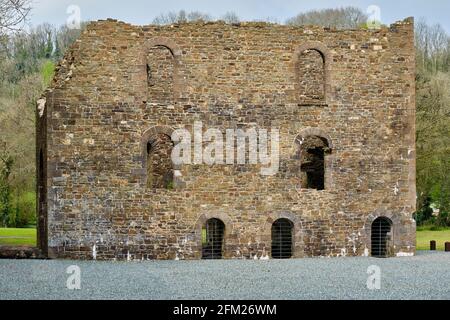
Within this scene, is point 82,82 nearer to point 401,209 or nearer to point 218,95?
point 218,95

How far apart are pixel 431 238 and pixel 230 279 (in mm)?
22189

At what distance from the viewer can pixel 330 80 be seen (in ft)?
85.4

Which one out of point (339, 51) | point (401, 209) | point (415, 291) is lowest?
point (415, 291)

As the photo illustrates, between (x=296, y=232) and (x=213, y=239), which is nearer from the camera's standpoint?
(x=296, y=232)

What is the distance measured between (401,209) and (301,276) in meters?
7.54

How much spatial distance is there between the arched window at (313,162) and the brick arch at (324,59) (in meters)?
3.01

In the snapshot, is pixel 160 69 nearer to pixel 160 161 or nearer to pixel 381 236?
pixel 160 161

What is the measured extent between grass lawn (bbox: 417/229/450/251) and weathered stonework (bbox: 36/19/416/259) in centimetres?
809

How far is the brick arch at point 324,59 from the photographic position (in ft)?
84.4

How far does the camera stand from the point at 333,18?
62.3 metres

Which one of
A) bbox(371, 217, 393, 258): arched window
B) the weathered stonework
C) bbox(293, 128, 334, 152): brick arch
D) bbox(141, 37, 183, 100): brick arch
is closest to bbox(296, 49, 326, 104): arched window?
the weathered stonework

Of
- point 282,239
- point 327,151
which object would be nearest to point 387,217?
point 327,151

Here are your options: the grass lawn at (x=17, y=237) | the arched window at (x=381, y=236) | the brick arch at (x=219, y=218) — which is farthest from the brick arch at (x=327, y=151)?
the grass lawn at (x=17, y=237)

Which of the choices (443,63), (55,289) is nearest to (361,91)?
(55,289)
